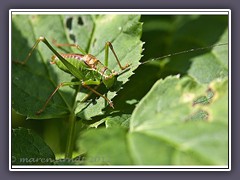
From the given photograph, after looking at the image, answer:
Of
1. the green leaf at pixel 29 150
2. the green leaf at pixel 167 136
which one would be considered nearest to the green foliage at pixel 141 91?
the green leaf at pixel 167 136

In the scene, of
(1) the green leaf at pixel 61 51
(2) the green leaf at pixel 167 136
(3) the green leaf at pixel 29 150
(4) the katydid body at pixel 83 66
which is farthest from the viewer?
(4) the katydid body at pixel 83 66

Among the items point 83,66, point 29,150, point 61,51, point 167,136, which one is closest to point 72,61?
point 83,66

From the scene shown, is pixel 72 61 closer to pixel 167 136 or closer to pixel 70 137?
pixel 70 137

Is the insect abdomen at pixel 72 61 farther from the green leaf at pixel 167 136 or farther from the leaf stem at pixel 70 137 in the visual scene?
the green leaf at pixel 167 136

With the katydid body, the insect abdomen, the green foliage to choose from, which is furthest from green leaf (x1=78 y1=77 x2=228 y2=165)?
the insect abdomen

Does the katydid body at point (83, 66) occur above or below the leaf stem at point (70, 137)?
above

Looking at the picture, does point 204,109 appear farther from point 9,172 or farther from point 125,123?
point 9,172

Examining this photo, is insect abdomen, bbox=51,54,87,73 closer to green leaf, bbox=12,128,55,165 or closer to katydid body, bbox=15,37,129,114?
katydid body, bbox=15,37,129,114
